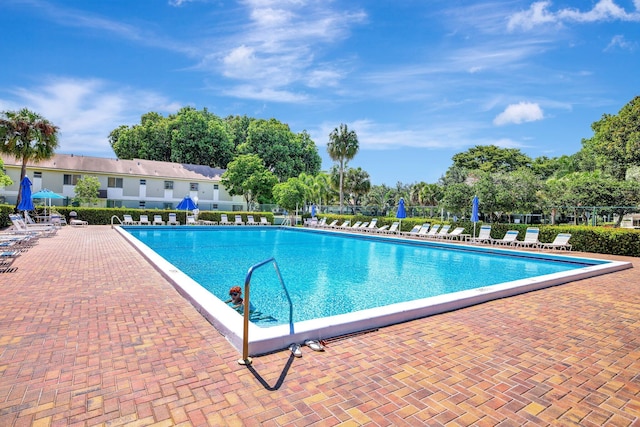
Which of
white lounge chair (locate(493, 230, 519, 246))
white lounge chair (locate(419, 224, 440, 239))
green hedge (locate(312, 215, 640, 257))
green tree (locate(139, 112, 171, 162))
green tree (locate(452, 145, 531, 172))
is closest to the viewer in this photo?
green hedge (locate(312, 215, 640, 257))

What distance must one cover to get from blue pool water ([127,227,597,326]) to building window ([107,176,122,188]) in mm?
19919

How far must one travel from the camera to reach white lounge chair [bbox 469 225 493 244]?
17.4 meters

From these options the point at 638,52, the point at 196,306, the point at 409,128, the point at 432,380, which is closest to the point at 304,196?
the point at 409,128

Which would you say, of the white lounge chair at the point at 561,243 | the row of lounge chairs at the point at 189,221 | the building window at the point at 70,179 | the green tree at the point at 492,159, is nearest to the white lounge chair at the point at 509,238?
the white lounge chair at the point at 561,243

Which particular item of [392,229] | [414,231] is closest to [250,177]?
[392,229]

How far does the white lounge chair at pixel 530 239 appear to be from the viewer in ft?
50.9

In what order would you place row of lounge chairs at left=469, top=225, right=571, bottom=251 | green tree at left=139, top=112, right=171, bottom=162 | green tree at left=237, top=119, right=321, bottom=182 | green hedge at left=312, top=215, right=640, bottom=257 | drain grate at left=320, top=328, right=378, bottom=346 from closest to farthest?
1. drain grate at left=320, top=328, right=378, bottom=346
2. green hedge at left=312, top=215, right=640, bottom=257
3. row of lounge chairs at left=469, top=225, right=571, bottom=251
4. green tree at left=237, top=119, right=321, bottom=182
5. green tree at left=139, top=112, right=171, bottom=162

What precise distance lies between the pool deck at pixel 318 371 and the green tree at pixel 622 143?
3564 centimetres

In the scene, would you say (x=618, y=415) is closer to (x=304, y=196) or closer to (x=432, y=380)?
(x=432, y=380)

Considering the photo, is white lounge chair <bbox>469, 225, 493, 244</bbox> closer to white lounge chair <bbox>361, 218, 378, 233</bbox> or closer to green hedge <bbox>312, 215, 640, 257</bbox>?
green hedge <bbox>312, 215, 640, 257</bbox>

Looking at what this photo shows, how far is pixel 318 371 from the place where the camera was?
3.18m

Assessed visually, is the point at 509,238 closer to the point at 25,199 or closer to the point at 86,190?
the point at 25,199

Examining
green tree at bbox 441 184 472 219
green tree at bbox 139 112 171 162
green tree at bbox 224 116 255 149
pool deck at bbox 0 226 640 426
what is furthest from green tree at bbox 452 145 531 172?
pool deck at bbox 0 226 640 426

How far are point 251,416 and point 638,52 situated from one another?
29695mm
